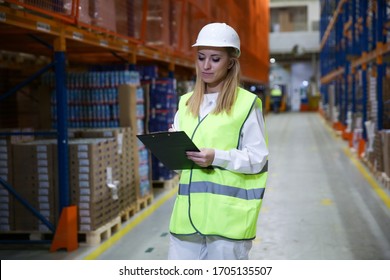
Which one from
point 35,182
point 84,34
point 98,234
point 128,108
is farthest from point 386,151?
point 35,182

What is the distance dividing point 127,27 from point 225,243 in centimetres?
506

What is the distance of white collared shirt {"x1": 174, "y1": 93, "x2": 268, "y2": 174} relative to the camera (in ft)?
8.93

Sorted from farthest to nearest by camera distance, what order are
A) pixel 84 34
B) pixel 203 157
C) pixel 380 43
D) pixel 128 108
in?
pixel 380 43
pixel 128 108
pixel 84 34
pixel 203 157

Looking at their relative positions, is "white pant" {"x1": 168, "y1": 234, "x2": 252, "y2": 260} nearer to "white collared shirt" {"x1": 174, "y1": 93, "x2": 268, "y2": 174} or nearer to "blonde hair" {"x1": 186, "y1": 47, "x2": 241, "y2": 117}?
"white collared shirt" {"x1": 174, "y1": 93, "x2": 268, "y2": 174}

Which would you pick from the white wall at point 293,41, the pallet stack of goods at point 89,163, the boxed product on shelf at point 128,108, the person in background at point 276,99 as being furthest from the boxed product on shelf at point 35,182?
the white wall at point 293,41

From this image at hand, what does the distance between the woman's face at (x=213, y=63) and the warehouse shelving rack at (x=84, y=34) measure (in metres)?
2.35

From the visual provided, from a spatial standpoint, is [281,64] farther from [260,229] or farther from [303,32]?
[260,229]

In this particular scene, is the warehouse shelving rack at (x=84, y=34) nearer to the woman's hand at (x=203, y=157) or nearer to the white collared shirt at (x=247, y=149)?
the white collared shirt at (x=247, y=149)

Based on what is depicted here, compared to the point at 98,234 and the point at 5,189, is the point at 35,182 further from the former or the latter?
the point at 98,234

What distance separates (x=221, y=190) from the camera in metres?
2.78

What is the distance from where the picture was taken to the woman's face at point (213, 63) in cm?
280

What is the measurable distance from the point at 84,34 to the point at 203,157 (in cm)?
387

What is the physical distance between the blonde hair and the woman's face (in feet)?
0.11

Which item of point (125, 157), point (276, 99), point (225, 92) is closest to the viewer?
point (225, 92)
